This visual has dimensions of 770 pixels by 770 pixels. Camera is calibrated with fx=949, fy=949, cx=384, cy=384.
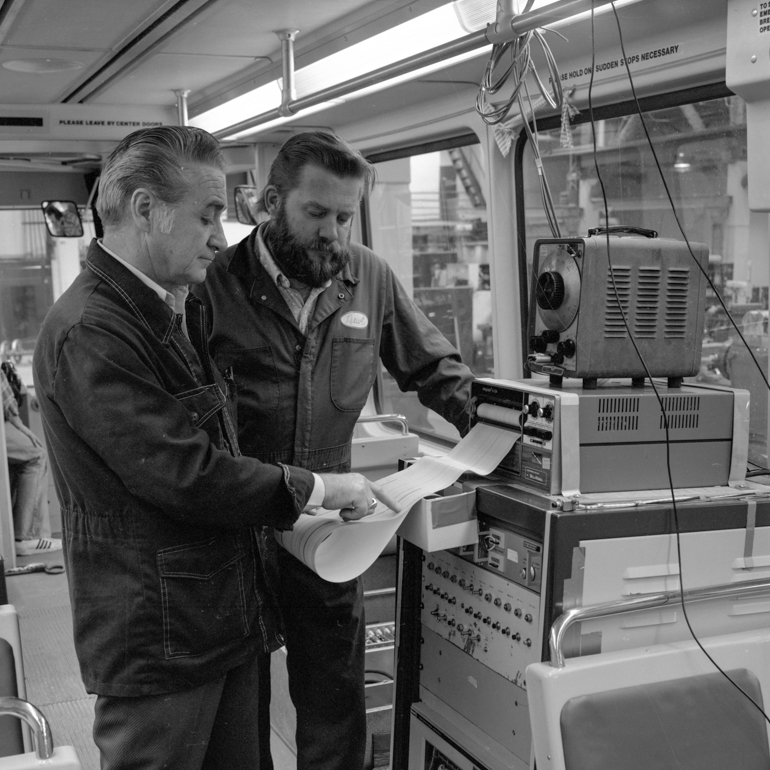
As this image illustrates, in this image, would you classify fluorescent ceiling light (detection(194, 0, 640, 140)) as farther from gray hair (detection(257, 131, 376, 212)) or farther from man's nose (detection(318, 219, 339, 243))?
man's nose (detection(318, 219, 339, 243))

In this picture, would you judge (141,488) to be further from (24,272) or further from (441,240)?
(24,272)

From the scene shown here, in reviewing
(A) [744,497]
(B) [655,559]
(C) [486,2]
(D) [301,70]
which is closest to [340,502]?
(B) [655,559]

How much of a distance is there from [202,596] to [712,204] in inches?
82.3

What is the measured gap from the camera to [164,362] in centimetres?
192

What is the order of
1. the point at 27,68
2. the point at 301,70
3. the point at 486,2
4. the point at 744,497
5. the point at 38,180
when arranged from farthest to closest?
the point at 38,180
the point at 27,68
the point at 301,70
the point at 486,2
the point at 744,497

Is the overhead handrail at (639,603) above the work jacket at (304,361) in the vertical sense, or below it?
below

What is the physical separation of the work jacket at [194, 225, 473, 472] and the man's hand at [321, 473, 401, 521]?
16.6 inches

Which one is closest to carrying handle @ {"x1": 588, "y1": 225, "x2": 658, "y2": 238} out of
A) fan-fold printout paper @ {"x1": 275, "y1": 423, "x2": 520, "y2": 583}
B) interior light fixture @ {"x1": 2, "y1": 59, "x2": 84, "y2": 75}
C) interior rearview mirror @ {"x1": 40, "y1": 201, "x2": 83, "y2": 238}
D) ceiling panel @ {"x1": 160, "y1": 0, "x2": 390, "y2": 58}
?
fan-fold printout paper @ {"x1": 275, "y1": 423, "x2": 520, "y2": 583}

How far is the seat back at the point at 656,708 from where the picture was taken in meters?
1.83

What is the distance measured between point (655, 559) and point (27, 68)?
3.66 metres

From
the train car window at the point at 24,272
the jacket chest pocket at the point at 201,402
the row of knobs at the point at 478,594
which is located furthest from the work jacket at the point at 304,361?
the train car window at the point at 24,272

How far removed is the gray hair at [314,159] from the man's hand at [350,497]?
0.84 meters

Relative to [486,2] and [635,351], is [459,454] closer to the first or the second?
[635,351]

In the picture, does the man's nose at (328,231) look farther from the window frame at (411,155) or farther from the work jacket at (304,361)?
the window frame at (411,155)
